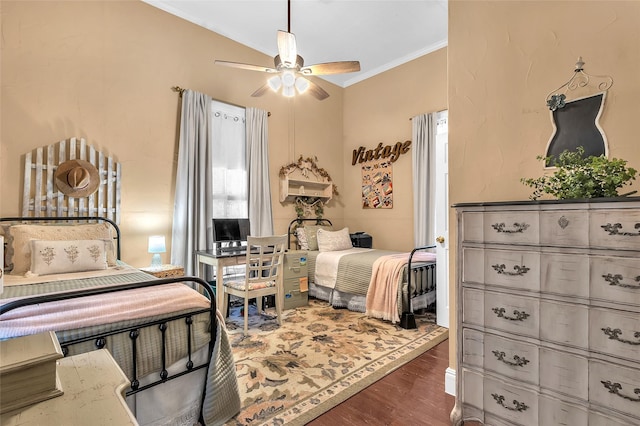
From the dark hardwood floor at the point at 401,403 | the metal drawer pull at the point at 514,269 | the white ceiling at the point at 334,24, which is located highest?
the white ceiling at the point at 334,24

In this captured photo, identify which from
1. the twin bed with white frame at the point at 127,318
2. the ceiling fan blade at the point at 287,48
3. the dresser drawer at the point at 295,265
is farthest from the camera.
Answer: the dresser drawer at the point at 295,265

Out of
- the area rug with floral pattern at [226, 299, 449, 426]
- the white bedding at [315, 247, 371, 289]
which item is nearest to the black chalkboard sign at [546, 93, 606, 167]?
the area rug with floral pattern at [226, 299, 449, 426]

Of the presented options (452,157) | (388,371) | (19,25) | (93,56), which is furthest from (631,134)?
(19,25)

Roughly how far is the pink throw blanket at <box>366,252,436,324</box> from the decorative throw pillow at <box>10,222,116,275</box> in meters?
2.58

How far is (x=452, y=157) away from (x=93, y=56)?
3.58m

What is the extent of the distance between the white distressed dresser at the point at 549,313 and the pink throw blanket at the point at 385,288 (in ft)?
5.35

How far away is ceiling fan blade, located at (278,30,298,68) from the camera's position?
2544 millimetres

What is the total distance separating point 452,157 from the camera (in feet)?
7.13

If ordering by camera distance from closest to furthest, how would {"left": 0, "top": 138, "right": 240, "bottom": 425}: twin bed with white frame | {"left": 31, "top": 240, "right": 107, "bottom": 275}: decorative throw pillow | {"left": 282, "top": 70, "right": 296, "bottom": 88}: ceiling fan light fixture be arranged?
1. {"left": 0, "top": 138, "right": 240, "bottom": 425}: twin bed with white frame
2. {"left": 31, "top": 240, "right": 107, "bottom": 275}: decorative throw pillow
3. {"left": 282, "top": 70, "right": 296, "bottom": 88}: ceiling fan light fixture

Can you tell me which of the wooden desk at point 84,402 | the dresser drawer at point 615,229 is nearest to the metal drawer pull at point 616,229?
the dresser drawer at point 615,229

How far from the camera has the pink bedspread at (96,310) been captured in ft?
4.36

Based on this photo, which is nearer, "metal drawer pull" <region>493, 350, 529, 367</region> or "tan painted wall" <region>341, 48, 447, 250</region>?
"metal drawer pull" <region>493, 350, 529, 367</region>

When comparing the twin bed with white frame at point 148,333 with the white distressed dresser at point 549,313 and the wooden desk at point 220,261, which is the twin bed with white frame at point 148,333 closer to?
the wooden desk at point 220,261

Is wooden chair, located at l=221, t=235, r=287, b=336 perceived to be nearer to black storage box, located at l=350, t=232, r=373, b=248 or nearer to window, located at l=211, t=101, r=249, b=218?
window, located at l=211, t=101, r=249, b=218
